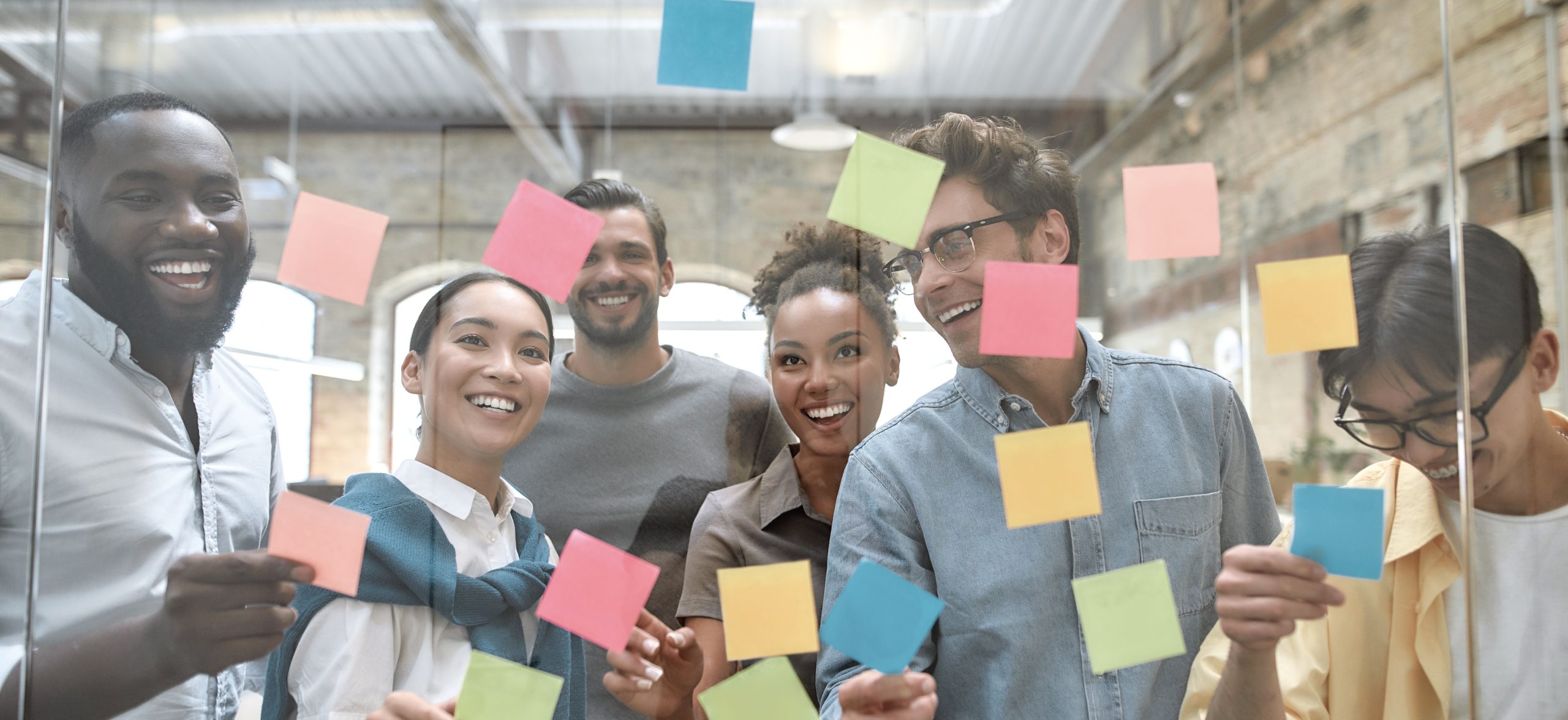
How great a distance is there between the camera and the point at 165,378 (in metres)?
1.19

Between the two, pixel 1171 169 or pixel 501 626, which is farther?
pixel 1171 169

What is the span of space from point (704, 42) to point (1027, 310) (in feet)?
1.98

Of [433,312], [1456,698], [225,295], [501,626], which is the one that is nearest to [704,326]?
[433,312]

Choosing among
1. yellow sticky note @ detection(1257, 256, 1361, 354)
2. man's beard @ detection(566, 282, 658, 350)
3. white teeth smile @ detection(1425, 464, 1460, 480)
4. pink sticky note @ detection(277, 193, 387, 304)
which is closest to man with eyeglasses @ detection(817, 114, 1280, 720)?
yellow sticky note @ detection(1257, 256, 1361, 354)

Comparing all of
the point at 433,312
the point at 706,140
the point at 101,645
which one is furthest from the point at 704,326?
the point at 101,645

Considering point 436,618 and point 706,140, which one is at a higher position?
point 706,140

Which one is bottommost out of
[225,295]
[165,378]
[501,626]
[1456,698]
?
[1456,698]

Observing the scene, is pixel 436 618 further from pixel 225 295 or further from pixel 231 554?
pixel 225 295

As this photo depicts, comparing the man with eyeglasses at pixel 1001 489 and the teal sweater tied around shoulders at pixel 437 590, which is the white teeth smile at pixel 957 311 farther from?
the teal sweater tied around shoulders at pixel 437 590

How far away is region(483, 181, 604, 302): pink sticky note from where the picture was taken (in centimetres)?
118

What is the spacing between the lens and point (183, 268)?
119cm

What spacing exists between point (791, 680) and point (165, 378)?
981 millimetres

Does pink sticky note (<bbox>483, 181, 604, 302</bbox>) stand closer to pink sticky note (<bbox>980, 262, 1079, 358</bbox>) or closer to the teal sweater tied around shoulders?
the teal sweater tied around shoulders

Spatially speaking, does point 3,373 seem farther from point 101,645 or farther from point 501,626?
point 501,626
